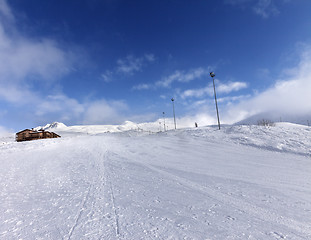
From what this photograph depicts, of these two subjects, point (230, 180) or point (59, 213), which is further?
point (230, 180)

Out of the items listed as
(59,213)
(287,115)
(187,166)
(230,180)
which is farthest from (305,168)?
(287,115)

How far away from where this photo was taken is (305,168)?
25.9 feet

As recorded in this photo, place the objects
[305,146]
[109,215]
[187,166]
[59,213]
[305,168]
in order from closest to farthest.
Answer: [109,215] → [59,213] → [305,168] → [187,166] → [305,146]

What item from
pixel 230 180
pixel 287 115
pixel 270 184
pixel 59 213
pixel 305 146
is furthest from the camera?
pixel 287 115

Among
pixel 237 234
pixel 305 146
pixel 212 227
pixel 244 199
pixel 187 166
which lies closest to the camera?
pixel 237 234

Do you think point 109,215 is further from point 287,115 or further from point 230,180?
point 287,115

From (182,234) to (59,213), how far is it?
3000 millimetres

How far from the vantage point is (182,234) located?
301 centimetres

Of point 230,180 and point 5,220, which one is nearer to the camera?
point 5,220

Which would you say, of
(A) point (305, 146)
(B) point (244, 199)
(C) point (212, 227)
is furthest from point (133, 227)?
(A) point (305, 146)

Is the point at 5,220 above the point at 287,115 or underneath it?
underneath

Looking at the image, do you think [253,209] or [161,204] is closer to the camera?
[253,209]

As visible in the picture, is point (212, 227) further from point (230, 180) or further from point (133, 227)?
point (230, 180)

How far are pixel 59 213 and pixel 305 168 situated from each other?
32.9 feet
